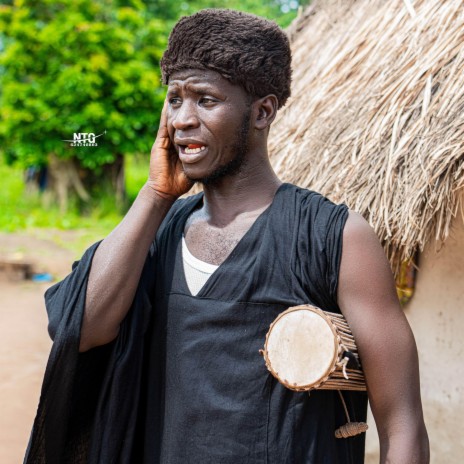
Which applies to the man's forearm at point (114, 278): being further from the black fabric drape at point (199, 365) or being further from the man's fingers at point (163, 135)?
the man's fingers at point (163, 135)

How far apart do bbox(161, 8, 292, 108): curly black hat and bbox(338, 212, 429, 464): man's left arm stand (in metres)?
0.44

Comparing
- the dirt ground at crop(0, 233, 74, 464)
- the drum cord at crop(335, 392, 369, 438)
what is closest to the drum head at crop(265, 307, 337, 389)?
the drum cord at crop(335, 392, 369, 438)

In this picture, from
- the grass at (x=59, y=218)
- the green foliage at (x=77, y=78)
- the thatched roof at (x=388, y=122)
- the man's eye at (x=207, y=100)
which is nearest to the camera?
the man's eye at (x=207, y=100)

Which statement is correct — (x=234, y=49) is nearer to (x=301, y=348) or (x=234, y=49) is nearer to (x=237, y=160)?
(x=237, y=160)

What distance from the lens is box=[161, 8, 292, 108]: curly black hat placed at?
171 centimetres

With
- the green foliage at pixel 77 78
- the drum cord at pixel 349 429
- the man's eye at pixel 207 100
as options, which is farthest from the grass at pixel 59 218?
the drum cord at pixel 349 429

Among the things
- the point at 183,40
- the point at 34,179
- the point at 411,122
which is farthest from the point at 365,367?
the point at 34,179

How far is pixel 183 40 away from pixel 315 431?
3.21ft

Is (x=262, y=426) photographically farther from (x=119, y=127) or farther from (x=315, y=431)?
(x=119, y=127)

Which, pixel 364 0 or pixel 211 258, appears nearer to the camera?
pixel 211 258

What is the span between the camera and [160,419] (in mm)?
1817

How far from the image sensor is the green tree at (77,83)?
10.1 meters

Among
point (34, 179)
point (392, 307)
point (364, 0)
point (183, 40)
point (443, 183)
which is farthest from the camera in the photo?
point (34, 179)

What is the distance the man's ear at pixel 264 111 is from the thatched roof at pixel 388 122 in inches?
28.9
